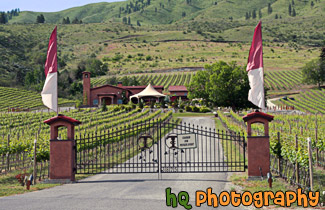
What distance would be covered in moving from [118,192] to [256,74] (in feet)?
21.7

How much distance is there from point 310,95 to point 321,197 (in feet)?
210

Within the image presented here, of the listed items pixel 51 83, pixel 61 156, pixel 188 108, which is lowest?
pixel 61 156

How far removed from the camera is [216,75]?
5241 cm

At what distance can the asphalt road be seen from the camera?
9.65 meters

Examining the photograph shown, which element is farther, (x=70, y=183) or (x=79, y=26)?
(x=79, y=26)

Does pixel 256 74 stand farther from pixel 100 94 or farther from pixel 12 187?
pixel 100 94

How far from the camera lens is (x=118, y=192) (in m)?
11.2

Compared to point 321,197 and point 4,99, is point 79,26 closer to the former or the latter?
point 4,99

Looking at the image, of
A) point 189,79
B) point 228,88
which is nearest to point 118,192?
point 228,88

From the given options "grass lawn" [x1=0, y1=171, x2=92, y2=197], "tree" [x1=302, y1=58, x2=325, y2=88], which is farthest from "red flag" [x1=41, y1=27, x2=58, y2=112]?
"tree" [x1=302, y1=58, x2=325, y2=88]

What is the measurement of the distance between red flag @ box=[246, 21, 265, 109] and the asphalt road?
127 inches

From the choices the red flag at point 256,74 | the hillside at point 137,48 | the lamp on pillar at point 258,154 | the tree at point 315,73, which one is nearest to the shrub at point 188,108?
the tree at point 315,73

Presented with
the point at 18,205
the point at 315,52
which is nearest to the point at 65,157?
the point at 18,205

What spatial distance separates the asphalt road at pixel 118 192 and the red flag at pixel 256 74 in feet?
10.6
